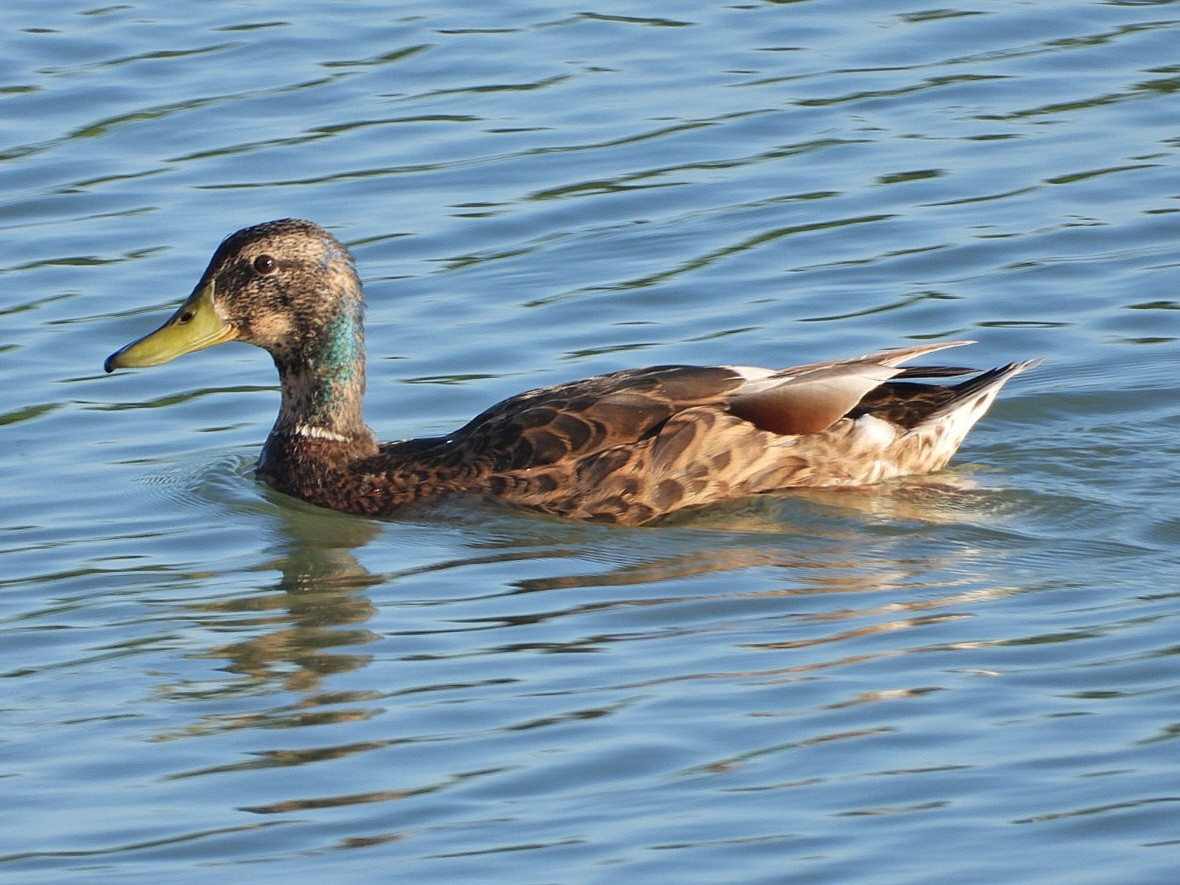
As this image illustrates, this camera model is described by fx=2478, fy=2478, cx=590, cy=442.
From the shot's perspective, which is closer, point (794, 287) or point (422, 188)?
point (794, 287)

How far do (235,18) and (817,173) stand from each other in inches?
208

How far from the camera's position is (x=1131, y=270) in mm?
12742

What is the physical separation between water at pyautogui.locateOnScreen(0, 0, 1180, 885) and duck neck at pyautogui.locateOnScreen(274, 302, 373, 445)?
407 millimetres

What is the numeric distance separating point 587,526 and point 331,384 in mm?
1626

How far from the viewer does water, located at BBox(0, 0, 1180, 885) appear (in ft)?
22.9

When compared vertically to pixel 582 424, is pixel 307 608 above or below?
below

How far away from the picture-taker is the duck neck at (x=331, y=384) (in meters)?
11.0

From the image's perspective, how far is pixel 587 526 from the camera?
1009cm

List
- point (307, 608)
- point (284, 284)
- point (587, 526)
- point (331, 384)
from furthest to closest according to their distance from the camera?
point (331, 384) < point (284, 284) < point (587, 526) < point (307, 608)

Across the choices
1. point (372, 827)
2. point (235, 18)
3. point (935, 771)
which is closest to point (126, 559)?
point (372, 827)

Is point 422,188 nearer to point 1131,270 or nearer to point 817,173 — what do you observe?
point 817,173

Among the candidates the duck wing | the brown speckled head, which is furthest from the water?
the brown speckled head

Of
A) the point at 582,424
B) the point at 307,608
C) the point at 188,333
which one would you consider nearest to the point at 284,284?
the point at 188,333

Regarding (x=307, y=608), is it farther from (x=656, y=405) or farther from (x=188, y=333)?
(x=188, y=333)
